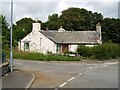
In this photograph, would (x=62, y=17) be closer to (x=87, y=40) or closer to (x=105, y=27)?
(x=105, y=27)

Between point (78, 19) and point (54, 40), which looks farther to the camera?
point (78, 19)

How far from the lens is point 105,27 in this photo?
85438 millimetres

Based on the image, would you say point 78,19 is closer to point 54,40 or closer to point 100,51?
point 54,40

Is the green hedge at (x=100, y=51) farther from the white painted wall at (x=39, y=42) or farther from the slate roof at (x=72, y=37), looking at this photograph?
the slate roof at (x=72, y=37)

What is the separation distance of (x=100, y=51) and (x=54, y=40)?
48.3 feet

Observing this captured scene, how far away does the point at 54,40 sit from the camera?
58219 millimetres

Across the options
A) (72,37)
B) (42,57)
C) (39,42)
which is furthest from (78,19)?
(42,57)

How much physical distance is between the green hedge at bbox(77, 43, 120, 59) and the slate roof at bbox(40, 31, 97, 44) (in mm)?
11555

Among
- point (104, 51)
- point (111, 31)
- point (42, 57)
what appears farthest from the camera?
point (111, 31)

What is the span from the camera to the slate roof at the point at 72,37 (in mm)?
60156

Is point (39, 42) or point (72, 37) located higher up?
point (72, 37)

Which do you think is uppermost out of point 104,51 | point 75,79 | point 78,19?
point 78,19

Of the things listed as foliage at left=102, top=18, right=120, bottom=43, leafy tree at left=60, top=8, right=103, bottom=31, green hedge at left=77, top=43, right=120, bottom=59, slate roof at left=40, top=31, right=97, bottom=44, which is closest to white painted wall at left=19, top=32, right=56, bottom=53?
slate roof at left=40, top=31, right=97, bottom=44

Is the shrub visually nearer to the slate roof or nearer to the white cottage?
the white cottage
